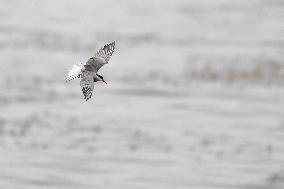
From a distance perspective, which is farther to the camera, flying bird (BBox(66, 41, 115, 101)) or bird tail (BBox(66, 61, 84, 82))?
bird tail (BBox(66, 61, 84, 82))

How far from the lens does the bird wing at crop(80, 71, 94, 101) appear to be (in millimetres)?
6341

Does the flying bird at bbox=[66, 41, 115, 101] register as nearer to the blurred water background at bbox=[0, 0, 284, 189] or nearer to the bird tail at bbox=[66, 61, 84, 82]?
the bird tail at bbox=[66, 61, 84, 82]

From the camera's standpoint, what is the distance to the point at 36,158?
29.8 m

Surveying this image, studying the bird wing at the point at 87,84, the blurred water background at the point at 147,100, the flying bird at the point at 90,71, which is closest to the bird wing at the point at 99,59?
the flying bird at the point at 90,71

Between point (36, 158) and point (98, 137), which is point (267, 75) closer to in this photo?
point (98, 137)

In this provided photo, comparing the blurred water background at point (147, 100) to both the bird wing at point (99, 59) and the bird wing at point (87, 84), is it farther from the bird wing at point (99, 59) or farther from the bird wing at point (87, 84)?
the bird wing at point (87, 84)

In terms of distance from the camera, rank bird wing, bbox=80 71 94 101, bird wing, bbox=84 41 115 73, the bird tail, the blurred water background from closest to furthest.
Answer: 1. bird wing, bbox=80 71 94 101
2. the bird tail
3. bird wing, bbox=84 41 115 73
4. the blurred water background

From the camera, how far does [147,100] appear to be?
37.2m

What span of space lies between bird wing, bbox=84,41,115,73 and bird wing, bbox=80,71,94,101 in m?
0.16

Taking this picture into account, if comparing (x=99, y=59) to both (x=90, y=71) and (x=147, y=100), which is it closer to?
(x=90, y=71)

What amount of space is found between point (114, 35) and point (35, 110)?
14520mm

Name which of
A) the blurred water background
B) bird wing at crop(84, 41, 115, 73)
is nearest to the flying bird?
bird wing at crop(84, 41, 115, 73)

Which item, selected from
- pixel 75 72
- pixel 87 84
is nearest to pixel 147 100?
pixel 75 72

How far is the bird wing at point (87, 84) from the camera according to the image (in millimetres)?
6341
